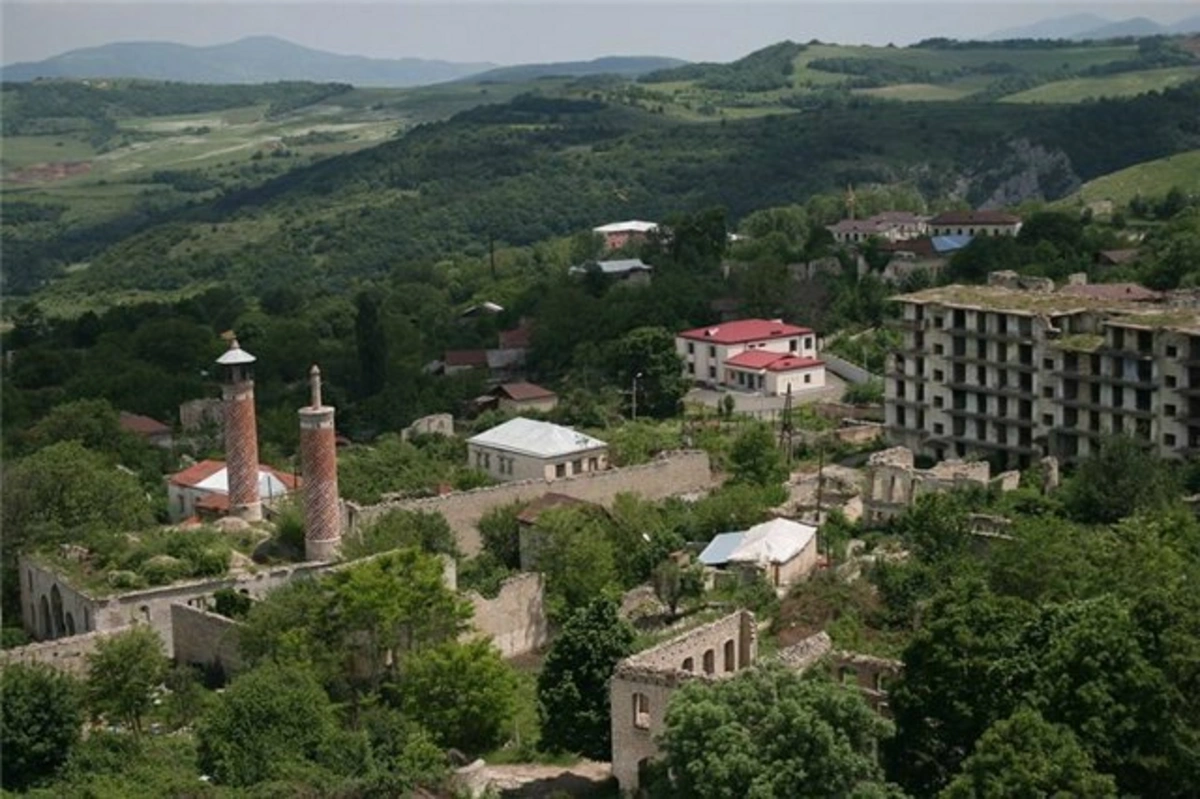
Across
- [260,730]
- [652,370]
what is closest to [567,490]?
[652,370]

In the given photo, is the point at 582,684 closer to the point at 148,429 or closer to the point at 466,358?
the point at 148,429

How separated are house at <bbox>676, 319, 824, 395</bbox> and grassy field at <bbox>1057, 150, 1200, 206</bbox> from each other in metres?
38.3

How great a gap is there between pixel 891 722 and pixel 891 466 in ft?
58.0

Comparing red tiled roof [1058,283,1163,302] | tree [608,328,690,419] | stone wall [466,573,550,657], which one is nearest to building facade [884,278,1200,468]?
red tiled roof [1058,283,1163,302]

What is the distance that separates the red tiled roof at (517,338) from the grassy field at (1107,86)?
109m

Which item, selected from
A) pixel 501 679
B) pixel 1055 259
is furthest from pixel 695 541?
pixel 1055 259

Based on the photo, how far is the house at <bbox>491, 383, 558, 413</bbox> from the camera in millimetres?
58941

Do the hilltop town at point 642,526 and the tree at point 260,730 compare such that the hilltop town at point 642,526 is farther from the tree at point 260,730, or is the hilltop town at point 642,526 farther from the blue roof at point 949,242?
the blue roof at point 949,242

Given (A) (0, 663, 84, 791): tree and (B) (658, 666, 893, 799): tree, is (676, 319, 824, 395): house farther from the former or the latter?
(B) (658, 666, 893, 799): tree

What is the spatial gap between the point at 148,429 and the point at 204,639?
2311 centimetres

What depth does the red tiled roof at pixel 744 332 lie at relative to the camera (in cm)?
6100

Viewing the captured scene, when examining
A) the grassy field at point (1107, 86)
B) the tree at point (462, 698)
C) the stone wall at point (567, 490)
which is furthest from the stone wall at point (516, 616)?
the grassy field at point (1107, 86)

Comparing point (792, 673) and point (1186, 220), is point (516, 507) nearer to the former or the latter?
point (792, 673)

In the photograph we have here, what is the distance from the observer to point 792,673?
24797 millimetres
